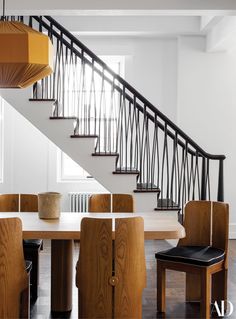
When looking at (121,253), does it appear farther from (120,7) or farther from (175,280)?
(120,7)

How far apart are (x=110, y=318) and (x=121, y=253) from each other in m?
0.45

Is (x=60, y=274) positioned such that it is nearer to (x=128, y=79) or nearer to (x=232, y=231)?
(x=232, y=231)

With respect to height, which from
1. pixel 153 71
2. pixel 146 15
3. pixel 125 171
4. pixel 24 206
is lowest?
pixel 24 206

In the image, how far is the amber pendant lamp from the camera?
354cm

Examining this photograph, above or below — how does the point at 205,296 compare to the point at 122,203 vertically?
below

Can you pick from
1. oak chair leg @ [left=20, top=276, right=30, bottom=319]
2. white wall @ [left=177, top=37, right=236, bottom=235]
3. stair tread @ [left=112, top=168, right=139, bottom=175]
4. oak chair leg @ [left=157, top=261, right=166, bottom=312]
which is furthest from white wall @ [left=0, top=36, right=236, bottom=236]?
oak chair leg @ [left=20, top=276, right=30, bottom=319]

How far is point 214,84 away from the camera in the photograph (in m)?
8.30

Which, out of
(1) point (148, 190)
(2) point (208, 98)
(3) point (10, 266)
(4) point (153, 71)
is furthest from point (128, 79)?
(3) point (10, 266)

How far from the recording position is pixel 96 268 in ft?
11.6

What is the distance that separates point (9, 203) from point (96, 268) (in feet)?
5.88

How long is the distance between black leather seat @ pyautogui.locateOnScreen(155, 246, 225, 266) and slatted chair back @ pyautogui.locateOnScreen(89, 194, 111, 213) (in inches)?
36.6

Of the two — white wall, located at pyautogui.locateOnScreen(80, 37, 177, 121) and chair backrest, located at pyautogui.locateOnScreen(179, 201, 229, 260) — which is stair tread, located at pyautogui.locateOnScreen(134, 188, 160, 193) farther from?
white wall, located at pyautogui.locateOnScreen(80, 37, 177, 121)

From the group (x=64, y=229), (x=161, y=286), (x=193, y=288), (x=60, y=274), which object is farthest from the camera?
(x=193, y=288)

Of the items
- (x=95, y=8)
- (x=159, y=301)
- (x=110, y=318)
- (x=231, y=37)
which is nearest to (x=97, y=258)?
(x=110, y=318)
